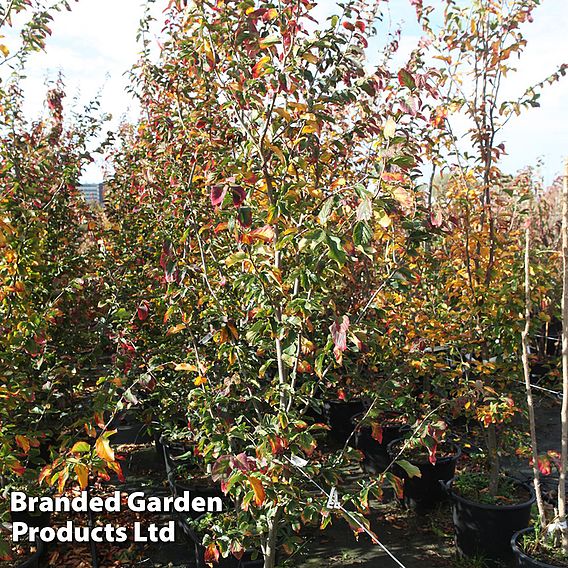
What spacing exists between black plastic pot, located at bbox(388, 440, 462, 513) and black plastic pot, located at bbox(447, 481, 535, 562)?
1.64 ft

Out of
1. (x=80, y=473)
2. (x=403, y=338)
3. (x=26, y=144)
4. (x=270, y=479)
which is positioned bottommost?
(x=270, y=479)

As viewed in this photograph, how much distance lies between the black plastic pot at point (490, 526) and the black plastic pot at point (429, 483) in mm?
501

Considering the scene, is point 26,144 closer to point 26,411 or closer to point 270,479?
point 26,411

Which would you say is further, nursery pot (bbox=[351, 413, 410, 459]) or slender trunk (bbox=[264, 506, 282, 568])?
nursery pot (bbox=[351, 413, 410, 459])

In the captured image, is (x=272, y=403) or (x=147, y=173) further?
(x=147, y=173)

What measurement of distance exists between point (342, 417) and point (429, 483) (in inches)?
54.9

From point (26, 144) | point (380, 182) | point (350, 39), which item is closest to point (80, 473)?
point (380, 182)

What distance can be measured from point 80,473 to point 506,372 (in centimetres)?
247

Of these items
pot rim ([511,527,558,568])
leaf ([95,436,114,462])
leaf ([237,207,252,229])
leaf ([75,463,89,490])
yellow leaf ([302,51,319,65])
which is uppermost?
yellow leaf ([302,51,319,65])

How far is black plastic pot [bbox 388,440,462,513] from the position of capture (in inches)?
143

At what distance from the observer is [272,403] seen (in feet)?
7.58

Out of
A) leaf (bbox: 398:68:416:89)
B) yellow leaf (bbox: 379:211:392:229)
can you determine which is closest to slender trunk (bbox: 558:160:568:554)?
leaf (bbox: 398:68:416:89)

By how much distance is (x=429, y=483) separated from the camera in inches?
143

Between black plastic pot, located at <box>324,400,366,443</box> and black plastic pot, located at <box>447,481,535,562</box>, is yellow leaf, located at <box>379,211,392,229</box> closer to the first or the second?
black plastic pot, located at <box>447,481,535,562</box>
